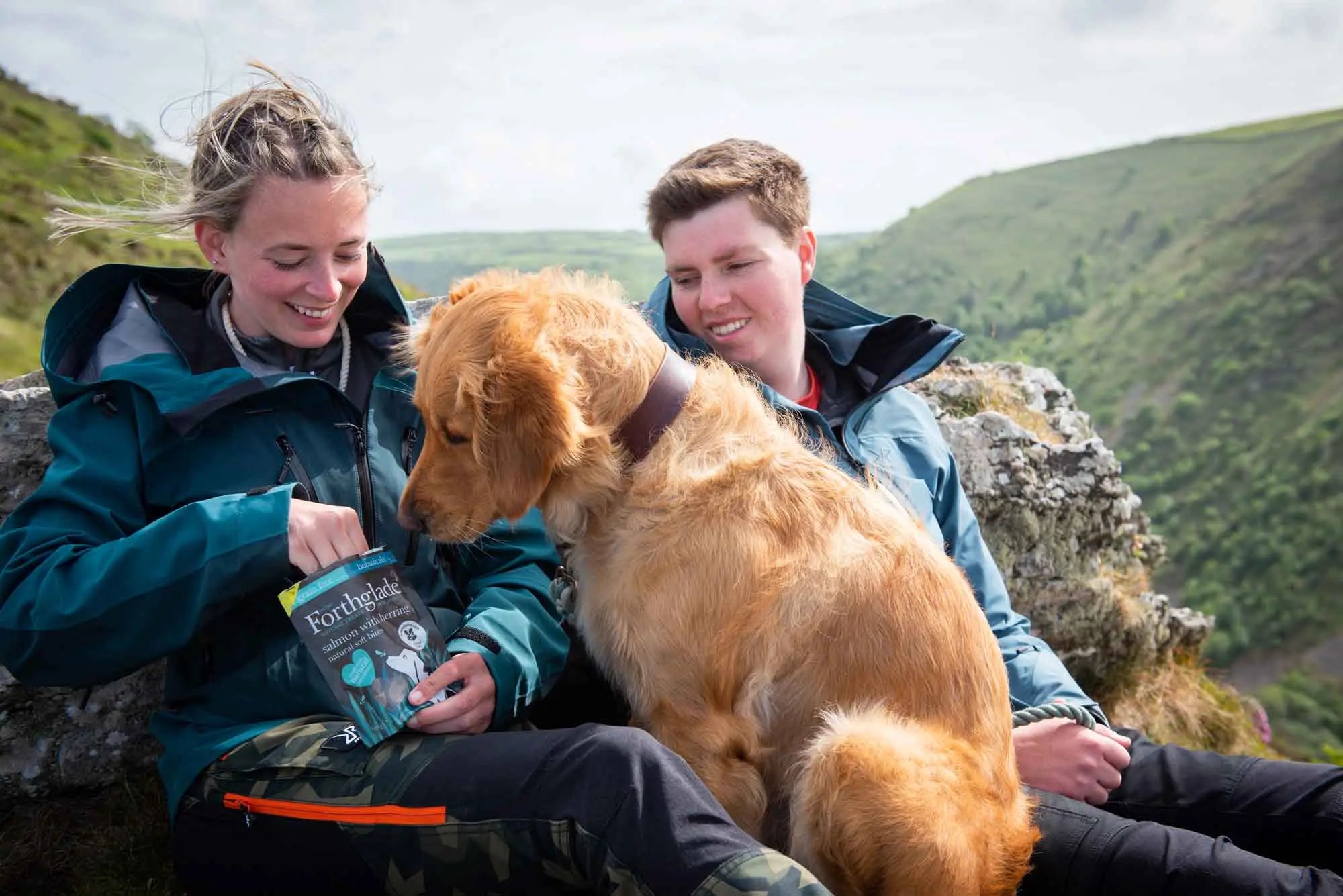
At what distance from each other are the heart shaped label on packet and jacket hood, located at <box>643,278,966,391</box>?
215 cm

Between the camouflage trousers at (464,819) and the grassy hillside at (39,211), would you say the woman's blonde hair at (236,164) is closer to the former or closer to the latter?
the camouflage trousers at (464,819)

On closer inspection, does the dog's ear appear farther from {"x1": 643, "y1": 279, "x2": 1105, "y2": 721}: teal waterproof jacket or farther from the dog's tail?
the dog's tail

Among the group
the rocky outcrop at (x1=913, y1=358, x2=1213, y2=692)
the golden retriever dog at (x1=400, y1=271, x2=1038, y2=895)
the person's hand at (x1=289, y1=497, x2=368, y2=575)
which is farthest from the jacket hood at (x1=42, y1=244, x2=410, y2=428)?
the rocky outcrop at (x1=913, y1=358, x2=1213, y2=692)

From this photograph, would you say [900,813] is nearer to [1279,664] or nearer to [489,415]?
[489,415]

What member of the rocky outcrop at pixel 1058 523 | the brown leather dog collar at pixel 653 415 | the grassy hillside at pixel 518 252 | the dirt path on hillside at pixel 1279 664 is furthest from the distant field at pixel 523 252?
the dirt path on hillside at pixel 1279 664

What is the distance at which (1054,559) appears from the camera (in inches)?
244

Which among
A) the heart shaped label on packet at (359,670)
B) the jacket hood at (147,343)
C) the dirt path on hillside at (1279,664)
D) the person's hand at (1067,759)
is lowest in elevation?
the dirt path on hillside at (1279,664)

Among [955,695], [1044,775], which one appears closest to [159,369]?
[955,695]

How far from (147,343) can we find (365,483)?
0.95m

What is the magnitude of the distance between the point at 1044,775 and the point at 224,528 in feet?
10.9

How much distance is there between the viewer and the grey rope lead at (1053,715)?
397 centimetres

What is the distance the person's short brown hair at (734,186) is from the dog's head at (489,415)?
4.60 ft

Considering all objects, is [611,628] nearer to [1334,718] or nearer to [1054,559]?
[1054,559]

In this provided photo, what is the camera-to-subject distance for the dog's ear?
311 centimetres
